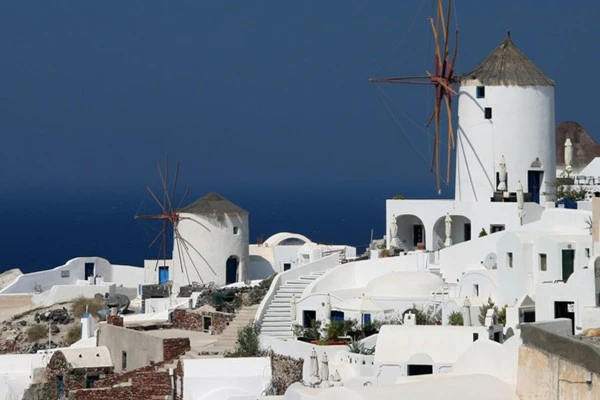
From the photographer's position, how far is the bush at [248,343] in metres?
32.1

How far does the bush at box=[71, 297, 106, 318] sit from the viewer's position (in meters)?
41.7

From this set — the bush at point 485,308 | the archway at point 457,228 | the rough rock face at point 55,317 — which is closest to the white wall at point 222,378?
the bush at point 485,308

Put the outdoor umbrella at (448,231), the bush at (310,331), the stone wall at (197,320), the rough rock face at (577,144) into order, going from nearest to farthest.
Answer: the bush at (310,331), the stone wall at (197,320), the outdoor umbrella at (448,231), the rough rock face at (577,144)

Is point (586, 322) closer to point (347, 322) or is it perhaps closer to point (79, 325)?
point (347, 322)

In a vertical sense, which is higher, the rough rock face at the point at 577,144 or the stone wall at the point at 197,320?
the rough rock face at the point at 577,144

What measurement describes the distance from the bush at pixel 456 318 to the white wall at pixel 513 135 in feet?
Result: 26.6

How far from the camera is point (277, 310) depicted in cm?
3497

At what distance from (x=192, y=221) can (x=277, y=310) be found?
873 cm

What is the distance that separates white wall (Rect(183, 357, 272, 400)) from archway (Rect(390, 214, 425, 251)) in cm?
923

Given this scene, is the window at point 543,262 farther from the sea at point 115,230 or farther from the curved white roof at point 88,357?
the sea at point 115,230

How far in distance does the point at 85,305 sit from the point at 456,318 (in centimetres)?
1492

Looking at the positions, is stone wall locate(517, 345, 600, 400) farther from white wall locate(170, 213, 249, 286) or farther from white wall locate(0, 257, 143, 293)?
white wall locate(0, 257, 143, 293)

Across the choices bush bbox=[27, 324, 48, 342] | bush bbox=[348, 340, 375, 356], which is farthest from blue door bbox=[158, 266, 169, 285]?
bush bbox=[348, 340, 375, 356]

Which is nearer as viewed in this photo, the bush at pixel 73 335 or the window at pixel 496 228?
the window at pixel 496 228
